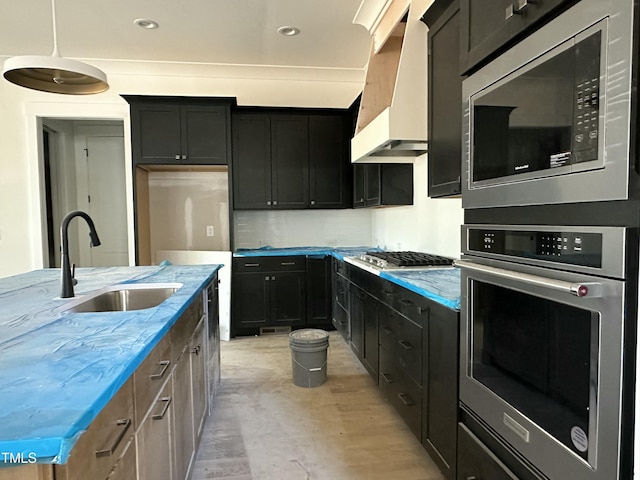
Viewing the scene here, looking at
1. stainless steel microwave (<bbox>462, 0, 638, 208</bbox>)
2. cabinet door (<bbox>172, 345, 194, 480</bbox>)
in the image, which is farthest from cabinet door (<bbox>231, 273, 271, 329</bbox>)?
stainless steel microwave (<bbox>462, 0, 638, 208</bbox>)

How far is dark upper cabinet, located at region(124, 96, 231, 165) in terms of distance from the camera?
418 cm

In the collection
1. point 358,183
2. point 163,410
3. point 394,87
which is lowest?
point 163,410

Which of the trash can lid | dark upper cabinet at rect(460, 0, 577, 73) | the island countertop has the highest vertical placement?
dark upper cabinet at rect(460, 0, 577, 73)

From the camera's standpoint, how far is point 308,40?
3938 millimetres

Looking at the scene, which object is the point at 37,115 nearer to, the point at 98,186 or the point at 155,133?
the point at 155,133

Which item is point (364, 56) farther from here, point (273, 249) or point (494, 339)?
point (494, 339)

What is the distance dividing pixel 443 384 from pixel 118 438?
1308 millimetres

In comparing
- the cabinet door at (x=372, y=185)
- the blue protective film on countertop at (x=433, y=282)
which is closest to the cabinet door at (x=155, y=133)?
the cabinet door at (x=372, y=185)

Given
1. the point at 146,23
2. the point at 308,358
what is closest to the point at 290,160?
the point at 146,23

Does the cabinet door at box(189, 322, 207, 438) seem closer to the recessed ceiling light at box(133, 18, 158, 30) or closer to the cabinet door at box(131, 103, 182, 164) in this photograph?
the cabinet door at box(131, 103, 182, 164)

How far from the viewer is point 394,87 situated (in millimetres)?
2744

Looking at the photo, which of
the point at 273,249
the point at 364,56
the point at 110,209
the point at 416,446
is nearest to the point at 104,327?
the point at 416,446

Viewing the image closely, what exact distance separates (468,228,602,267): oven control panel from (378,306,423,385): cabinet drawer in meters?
0.84

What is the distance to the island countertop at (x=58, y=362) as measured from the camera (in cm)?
68
